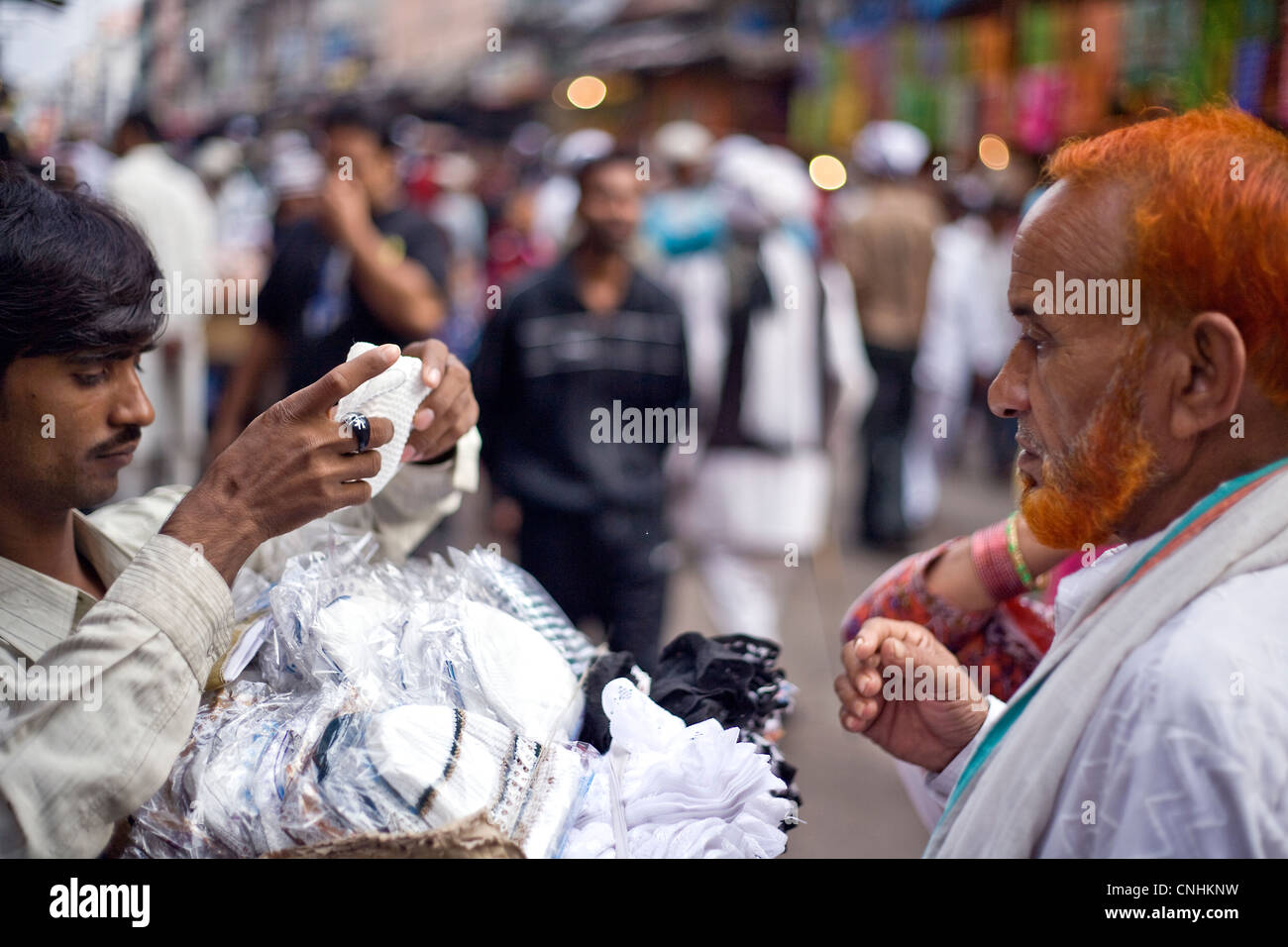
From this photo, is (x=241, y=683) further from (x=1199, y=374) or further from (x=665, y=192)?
(x=665, y=192)

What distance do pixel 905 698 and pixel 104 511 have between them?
1.32 m

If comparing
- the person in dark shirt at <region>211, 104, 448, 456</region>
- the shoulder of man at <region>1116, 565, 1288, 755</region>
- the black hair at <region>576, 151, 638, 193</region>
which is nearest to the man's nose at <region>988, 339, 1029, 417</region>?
the shoulder of man at <region>1116, 565, 1288, 755</region>

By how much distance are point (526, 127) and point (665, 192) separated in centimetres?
1165

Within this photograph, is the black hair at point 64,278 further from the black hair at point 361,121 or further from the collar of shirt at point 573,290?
the black hair at point 361,121

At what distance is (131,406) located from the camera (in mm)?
1609

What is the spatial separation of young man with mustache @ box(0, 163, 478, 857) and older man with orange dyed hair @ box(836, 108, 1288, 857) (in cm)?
83

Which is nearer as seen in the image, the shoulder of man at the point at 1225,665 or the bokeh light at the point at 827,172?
the shoulder of man at the point at 1225,665

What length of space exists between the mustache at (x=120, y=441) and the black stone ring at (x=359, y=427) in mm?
380

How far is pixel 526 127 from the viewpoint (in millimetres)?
18234

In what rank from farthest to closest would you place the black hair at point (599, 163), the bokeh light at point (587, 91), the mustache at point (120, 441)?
the bokeh light at point (587, 91)
the black hair at point (599, 163)
the mustache at point (120, 441)

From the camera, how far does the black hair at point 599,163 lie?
3.96 m

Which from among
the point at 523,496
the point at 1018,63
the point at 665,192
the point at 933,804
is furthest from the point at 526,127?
the point at 933,804

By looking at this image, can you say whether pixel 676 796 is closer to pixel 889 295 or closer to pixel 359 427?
pixel 359 427

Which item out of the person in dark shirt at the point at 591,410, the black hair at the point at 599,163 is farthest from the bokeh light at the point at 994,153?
the person in dark shirt at the point at 591,410
